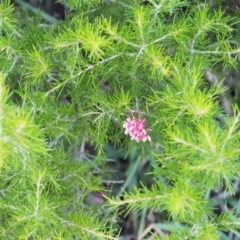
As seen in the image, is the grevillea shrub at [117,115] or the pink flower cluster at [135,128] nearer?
the grevillea shrub at [117,115]

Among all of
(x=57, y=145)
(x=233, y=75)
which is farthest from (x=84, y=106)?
(x=233, y=75)

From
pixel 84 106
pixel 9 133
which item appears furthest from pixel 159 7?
pixel 9 133

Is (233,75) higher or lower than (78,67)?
lower

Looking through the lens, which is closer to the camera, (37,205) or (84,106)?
(37,205)

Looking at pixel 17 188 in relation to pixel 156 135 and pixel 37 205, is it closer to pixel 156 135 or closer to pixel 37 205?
pixel 37 205

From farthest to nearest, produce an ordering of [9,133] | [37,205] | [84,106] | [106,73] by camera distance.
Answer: [84,106]
[106,73]
[37,205]
[9,133]

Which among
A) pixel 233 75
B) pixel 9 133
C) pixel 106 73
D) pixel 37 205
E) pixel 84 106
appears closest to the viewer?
pixel 9 133

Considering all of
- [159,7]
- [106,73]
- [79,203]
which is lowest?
[79,203]

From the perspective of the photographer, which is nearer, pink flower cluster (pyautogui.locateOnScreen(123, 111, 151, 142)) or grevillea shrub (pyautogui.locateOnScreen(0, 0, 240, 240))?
grevillea shrub (pyautogui.locateOnScreen(0, 0, 240, 240))
